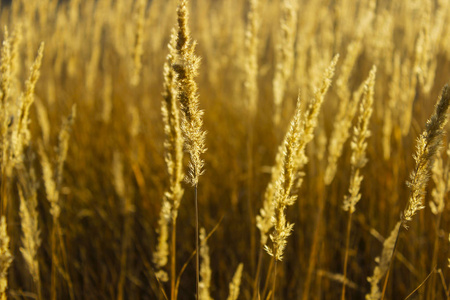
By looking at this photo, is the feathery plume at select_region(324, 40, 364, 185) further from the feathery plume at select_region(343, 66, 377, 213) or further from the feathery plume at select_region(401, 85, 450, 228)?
the feathery plume at select_region(401, 85, 450, 228)

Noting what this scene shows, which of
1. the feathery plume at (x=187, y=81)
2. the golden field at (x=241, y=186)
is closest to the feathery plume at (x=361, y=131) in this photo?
the golden field at (x=241, y=186)

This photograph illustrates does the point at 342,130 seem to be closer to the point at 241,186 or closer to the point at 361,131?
the point at 361,131

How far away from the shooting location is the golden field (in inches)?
34.0

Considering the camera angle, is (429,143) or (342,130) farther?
(342,130)

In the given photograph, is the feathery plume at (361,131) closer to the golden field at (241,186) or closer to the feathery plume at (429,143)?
the golden field at (241,186)

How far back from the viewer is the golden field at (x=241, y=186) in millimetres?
863

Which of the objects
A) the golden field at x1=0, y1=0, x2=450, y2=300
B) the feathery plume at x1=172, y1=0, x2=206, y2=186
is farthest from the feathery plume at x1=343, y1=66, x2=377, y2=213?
the feathery plume at x1=172, y1=0, x2=206, y2=186

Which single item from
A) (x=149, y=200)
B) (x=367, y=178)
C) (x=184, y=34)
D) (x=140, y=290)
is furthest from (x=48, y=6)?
(x=184, y=34)

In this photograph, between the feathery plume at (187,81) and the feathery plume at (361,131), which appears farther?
the feathery plume at (361,131)

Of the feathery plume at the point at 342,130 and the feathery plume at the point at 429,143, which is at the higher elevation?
the feathery plume at the point at 342,130

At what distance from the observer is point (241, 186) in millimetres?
2439

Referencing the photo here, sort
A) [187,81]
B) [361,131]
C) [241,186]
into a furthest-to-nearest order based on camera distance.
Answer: [241,186]
[361,131]
[187,81]

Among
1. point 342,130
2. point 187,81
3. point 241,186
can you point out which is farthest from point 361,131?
point 241,186

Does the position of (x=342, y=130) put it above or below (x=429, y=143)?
above
